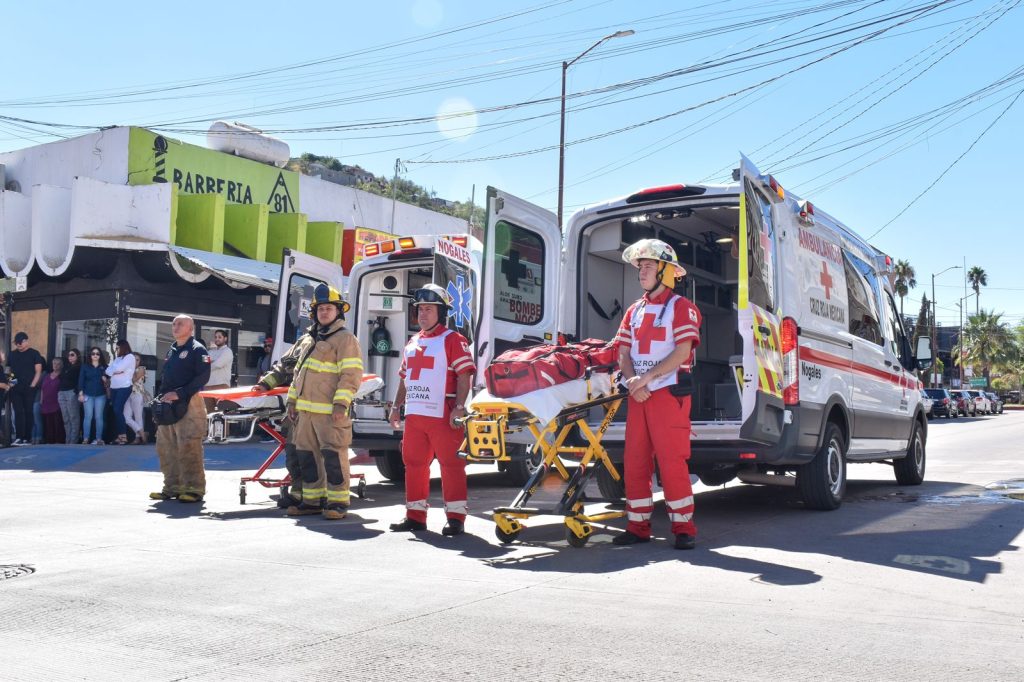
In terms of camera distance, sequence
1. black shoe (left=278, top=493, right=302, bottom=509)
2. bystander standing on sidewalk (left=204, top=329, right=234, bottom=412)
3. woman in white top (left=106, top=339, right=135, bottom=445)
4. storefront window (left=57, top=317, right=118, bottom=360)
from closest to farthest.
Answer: black shoe (left=278, top=493, right=302, bottom=509), bystander standing on sidewalk (left=204, top=329, right=234, bottom=412), woman in white top (left=106, top=339, right=135, bottom=445), storefront window (left=57, top=317, right=118, bottom=360)

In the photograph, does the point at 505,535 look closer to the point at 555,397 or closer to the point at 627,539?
the point at 627,539

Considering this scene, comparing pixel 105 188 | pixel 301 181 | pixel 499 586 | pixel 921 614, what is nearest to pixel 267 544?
pixel 499 586

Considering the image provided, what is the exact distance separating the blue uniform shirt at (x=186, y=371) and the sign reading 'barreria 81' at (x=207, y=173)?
11990 millimetres

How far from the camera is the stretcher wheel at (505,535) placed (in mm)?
6762

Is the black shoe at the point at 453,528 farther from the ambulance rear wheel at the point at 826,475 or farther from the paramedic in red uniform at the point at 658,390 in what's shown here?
the ambulance rear wheel at the point at 826,475

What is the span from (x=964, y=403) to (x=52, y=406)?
4215 centimetres

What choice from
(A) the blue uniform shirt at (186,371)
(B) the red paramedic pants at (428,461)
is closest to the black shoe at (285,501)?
(A) the blue uniform shirt at (186,371)

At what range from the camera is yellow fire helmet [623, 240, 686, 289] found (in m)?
6.78

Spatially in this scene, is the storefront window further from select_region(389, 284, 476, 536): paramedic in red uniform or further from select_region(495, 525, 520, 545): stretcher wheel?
select_region(495, 525, 520, 545): stretcher wheel

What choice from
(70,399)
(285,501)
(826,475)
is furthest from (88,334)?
(826,475)

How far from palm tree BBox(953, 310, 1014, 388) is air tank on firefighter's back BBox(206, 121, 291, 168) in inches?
2810

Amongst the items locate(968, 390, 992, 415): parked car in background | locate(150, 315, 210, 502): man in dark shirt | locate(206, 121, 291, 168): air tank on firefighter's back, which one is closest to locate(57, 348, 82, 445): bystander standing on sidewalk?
locate(206, 121, 291, 168): air tank on firefighter's back

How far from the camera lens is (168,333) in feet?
66.3

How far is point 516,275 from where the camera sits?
29.7ft
